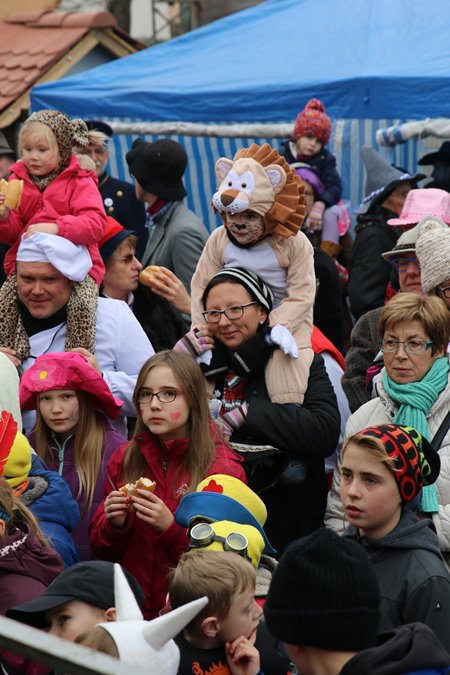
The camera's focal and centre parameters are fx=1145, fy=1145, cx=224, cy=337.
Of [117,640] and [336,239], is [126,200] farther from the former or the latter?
[117,640]

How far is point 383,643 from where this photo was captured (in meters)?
2.64

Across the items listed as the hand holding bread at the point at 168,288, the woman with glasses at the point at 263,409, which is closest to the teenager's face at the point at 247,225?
the woman with glasses at the point at 263,409

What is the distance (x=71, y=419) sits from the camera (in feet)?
14.8

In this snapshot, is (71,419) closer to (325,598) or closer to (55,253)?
(55,253)

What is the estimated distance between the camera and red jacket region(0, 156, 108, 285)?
5.21 metres

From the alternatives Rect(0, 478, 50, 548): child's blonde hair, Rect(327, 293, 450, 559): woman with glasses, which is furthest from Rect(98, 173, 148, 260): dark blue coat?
Rect(0, 478, 50, 548): child's blonde hair

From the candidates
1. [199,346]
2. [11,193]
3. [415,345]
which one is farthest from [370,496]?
[11,193]

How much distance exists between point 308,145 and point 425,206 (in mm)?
2061

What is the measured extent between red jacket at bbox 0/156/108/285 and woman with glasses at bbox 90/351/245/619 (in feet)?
3.70

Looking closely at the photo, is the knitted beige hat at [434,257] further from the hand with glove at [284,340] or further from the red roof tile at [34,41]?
the red roof tile at [34,41]

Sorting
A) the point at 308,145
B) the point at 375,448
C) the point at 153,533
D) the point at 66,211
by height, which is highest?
the point at 66,211

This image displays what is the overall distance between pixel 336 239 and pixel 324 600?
17.9 feet

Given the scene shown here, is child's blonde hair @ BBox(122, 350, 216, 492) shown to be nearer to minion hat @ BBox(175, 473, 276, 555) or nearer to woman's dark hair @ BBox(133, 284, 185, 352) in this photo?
minion hat @ BBox(175, 473, 276, 555)

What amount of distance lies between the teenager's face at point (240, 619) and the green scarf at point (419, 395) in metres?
1.17
